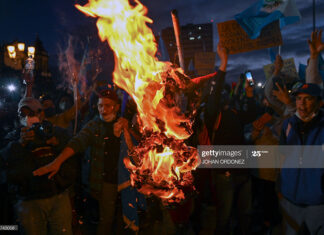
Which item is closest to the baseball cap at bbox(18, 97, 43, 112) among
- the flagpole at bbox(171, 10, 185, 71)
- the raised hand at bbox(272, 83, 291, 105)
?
the flagpole at bbox(171, 10, 185, 71)

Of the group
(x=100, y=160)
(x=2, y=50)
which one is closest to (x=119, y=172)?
(x=100, y=160)

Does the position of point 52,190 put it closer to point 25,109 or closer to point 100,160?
point 100,160

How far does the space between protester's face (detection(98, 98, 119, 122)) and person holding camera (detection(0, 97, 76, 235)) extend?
0.81 m

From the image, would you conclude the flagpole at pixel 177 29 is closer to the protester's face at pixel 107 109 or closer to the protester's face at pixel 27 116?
the protester's face at pixel 107 109

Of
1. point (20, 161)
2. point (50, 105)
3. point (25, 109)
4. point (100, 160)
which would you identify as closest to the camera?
point (20, 161)

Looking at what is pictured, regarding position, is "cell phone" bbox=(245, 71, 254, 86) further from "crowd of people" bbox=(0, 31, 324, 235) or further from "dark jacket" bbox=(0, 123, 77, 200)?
"dark jacket" bbox=(0, 123, 77, 200)

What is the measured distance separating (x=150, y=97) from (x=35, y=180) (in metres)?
1.90

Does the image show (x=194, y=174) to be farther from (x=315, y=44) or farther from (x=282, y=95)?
(x=315, y=44)

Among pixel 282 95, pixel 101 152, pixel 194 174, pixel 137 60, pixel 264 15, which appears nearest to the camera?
pixel 194 174

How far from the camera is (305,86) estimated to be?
3254 millimetres

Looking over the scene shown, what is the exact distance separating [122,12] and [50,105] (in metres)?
2.44

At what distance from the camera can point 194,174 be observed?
3.49 meters

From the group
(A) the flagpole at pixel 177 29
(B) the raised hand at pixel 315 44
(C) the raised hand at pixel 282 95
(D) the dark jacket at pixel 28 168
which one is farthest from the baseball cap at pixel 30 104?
(B) the raised hand at pixel 315 44

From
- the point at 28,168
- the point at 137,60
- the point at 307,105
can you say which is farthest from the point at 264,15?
the point at 28,168
